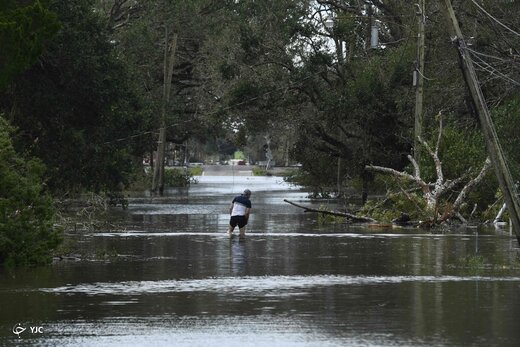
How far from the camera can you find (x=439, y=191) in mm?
34219

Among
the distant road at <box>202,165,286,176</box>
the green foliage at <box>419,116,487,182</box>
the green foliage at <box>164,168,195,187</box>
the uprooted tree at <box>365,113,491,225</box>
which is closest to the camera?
the uprooted tree at <box>365,113,491,225</box>

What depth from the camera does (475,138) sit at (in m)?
37.7

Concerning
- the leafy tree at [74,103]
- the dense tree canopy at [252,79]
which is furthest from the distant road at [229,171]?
the leafy tree at [74,103]

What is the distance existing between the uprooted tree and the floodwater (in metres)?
4.34

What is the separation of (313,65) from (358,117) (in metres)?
3.58

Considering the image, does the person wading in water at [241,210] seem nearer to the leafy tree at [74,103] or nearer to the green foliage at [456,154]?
the leafy tree at [74,103]

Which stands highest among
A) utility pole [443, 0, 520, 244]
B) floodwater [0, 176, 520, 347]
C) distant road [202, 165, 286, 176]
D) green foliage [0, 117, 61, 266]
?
distant road [202, 165, 286, 176]

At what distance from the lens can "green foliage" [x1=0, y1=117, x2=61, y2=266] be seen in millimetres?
20453

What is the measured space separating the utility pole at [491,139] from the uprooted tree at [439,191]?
42.7 feet

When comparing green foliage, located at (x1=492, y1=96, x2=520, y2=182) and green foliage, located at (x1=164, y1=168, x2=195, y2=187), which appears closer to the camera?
green foliage, located at (x1=492, y1=96, x2=520, y2=182)

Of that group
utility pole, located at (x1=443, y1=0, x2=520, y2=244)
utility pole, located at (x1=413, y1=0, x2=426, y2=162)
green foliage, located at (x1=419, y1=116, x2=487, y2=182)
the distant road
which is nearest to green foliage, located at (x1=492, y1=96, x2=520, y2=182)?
green foliage, located at (x1=419, y1=116, x2=487, y2=182)

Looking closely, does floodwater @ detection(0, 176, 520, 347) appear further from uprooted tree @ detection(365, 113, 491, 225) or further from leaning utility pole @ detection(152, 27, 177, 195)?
leaning utility pole @ detection(152, 27, 177, 195)

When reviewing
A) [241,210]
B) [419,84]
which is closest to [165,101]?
[419,84]

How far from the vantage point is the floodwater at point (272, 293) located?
12.3 m
